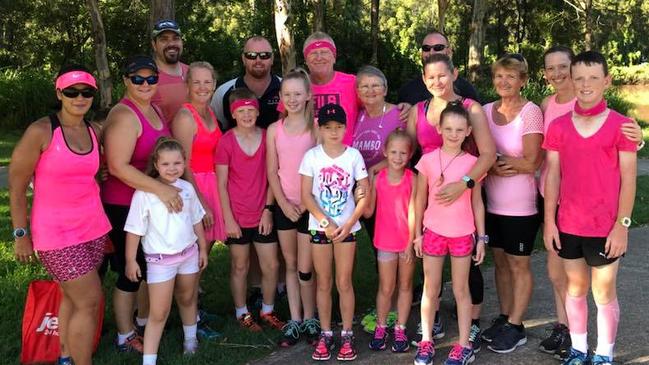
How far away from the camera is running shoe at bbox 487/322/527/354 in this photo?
4.13 m

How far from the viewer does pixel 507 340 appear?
4.16 metres

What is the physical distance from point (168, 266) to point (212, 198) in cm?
77

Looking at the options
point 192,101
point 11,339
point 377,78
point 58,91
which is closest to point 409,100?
point 377,78

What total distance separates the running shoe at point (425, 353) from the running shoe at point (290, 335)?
0.93 meters

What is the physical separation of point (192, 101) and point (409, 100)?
5.57 ft

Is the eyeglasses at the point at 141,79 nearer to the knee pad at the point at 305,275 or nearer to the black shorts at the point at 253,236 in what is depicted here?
the black shorts at the point at 253,236

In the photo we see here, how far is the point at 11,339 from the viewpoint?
4.46 metres

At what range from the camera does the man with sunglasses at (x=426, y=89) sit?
4637mm

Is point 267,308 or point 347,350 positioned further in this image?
point 267,308

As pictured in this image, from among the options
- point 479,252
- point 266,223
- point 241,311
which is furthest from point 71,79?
point 479,252

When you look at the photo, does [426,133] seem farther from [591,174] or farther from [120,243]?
[120,243]

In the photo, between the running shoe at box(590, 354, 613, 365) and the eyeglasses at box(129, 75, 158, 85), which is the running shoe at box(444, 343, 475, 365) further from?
the eyeglasses at box(129, 75, 158, 85)

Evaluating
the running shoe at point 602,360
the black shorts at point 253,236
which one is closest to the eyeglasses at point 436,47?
the black shorts at point 253,236

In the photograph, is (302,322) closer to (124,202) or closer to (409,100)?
(124,202)
